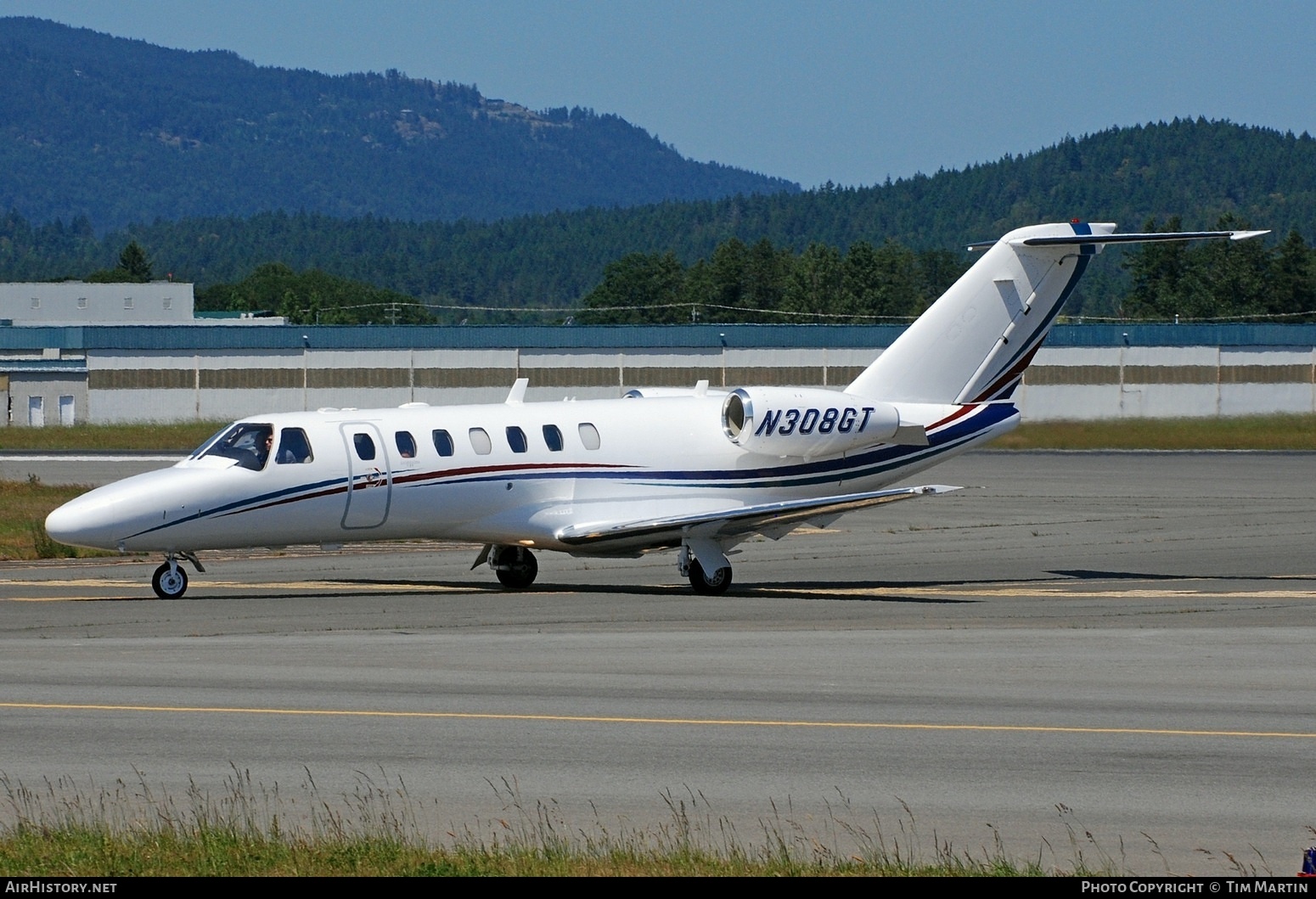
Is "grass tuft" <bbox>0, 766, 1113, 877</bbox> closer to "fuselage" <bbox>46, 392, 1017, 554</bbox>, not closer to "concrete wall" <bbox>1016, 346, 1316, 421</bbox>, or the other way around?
"fuselage" <bbox>46, 392, 1017, 554</bbox>

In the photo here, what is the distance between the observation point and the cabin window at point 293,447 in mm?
23906

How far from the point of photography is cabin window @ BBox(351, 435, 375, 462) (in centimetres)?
2434

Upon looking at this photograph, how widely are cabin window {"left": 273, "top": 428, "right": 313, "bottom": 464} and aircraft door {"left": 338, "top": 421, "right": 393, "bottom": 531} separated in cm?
55

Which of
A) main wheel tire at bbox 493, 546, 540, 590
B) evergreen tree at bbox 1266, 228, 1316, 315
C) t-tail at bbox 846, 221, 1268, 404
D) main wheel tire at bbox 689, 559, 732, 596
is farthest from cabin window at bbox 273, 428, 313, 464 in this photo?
Result: evergreen tree at bbox 1266, 228, 1316, 315

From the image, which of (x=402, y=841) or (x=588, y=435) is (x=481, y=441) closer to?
(x=588, y=435)

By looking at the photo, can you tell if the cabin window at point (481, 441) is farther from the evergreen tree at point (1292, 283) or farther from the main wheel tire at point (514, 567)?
the evergreen tree at point (1292, 283)

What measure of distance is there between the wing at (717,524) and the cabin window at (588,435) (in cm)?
136

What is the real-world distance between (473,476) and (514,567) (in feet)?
7.13

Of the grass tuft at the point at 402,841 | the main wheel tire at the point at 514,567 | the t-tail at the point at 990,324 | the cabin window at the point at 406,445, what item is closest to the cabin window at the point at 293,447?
the cabin window at the point at 406,445

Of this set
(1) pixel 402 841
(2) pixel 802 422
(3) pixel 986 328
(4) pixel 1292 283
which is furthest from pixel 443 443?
(4) pixel 1292 283

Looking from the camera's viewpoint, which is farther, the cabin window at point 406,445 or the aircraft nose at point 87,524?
the cabin window at point 406,445

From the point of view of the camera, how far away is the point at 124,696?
1545 centimetres

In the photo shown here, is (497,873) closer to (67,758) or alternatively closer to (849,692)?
(67,758)

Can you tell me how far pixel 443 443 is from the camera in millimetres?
24891
